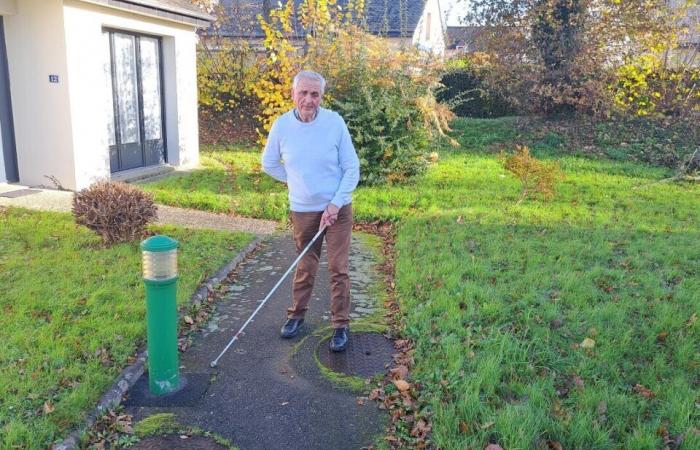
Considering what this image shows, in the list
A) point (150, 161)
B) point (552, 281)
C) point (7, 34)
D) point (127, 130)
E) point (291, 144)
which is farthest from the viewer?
point (150, 161)

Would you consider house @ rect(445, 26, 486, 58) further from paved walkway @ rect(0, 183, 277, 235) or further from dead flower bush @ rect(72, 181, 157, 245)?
dead flower bush @ rect(72, 181, 157, 245)

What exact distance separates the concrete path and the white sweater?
3.66 feet

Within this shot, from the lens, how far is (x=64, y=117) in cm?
902

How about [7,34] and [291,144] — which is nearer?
[291,144]

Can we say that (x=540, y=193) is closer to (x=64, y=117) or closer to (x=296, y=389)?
(x=296, y=389)

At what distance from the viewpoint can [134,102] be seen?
11.1m

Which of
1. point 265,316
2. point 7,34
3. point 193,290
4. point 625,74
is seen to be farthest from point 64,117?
point 625,74

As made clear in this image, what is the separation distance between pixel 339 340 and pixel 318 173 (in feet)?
4.10

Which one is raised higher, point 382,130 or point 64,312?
point 382,130

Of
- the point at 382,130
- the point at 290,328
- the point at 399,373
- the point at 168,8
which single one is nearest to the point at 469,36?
the point at 382,130

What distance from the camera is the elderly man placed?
407 centimetres

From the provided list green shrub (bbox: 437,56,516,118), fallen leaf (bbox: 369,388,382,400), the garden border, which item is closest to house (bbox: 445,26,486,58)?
green shrub (bbox: 437,56,516,118)

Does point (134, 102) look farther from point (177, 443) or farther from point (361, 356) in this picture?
point (177, 443)

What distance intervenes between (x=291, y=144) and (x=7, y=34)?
723 cm
